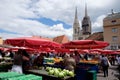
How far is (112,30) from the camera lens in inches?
2247

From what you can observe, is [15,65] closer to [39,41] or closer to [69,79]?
[39,41]

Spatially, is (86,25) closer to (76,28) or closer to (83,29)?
(83,29)

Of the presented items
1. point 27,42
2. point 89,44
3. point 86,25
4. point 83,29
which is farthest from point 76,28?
point 27,42

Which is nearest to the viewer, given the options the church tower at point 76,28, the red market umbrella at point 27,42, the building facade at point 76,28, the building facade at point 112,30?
the red market umbrella at point 27,42

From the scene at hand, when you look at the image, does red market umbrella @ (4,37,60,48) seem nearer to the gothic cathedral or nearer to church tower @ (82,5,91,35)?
the gothic cathedral

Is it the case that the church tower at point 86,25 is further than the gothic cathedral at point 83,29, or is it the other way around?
the church tower at point 86,25

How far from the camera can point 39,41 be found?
9.08m

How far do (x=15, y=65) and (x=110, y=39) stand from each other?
50153 mm

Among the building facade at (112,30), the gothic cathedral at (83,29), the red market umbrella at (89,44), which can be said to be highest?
the gothic cathedral at (83,29)

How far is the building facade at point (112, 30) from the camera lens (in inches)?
2181

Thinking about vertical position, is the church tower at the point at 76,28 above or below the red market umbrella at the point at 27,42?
above

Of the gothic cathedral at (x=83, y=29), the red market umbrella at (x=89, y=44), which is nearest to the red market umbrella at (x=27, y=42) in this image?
the red market umbrella at (x=89, y=44)

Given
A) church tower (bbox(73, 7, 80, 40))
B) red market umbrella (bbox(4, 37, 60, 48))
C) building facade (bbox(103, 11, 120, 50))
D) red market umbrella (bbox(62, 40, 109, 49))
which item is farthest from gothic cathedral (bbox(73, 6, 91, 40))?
red market umbrella (bbox(4, 37, 60, 48))

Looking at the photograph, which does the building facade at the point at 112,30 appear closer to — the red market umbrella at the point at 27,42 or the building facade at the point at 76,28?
A: the red market umbrella at the point at 27,42
